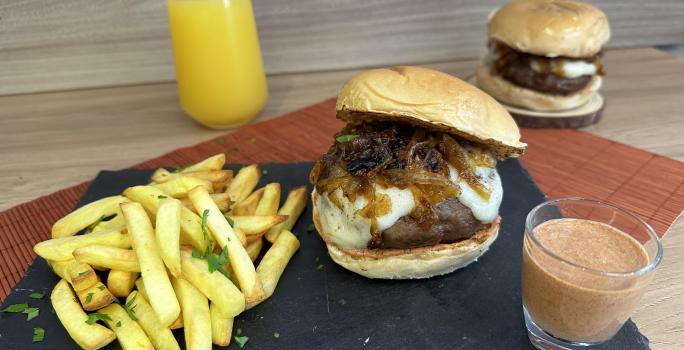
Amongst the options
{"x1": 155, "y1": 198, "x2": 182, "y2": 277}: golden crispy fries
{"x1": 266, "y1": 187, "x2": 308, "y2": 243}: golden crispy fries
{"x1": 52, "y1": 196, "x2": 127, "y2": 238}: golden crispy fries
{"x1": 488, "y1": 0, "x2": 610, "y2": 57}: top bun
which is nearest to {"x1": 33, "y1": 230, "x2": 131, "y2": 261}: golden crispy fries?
{"x1": 52, "y1": 196, "x2": 127, "y2": 238}: golden crispy fries

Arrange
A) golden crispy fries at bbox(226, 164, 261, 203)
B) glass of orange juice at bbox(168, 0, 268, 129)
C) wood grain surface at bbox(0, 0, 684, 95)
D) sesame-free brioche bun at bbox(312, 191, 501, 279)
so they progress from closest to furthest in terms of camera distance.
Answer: sesame-free brioche bun at bbox(312, 191, 501, 279)
golden crispy fries at bbox(226, 164, 261, 203)
glass of orange juice at bbox(168, 0, 268, 129)
wood grain surface at bbox(0, 0, 684, 95)

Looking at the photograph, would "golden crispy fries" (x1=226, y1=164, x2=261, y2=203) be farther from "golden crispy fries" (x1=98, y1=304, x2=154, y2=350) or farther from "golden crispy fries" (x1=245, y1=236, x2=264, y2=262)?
"golden crispy fries" (x1=98, y1=304, x2=154, y2=350)

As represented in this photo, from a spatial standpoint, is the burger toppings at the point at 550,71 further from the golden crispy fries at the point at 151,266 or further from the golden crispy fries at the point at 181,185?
the golden crispy fries at the point at 151,266

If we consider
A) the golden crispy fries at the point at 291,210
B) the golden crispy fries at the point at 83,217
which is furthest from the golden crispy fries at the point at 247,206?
the golden crispy fries at the point at 83,217

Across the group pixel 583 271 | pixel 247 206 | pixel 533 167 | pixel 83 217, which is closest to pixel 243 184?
pixel 247 206

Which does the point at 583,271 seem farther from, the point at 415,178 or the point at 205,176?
the point at 205,176

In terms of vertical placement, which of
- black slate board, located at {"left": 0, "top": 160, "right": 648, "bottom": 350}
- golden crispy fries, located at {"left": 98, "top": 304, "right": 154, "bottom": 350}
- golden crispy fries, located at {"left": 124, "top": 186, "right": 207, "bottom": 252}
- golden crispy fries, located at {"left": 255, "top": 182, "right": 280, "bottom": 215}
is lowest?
black slate board, located at {"left": 0, "top": 160, "right": 648, "bottom": 350}
